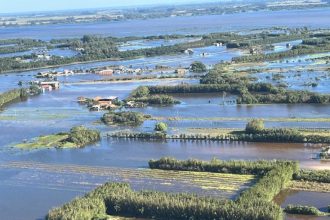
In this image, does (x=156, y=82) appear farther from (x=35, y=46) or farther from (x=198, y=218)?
(x=35, y=46)

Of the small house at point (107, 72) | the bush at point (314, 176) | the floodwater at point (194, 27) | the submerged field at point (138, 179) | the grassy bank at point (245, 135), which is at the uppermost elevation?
the floodwater at point (194, 27)

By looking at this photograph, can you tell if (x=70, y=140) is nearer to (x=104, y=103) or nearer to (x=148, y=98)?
(x=104, y=103)

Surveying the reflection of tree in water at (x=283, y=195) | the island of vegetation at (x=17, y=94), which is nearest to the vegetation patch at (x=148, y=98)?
the island of vegetation at (x=17, y=94)

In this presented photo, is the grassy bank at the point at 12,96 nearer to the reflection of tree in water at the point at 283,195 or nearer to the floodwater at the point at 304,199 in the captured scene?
the reflection of tree in water at the point at 283,195

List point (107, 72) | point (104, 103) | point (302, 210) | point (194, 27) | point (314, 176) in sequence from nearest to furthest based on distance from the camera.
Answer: point (302, 210) < point (314, 176) < point (104, 103) < point (107, 72) < point (194, 27)

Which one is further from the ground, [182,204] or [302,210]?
[182,204]

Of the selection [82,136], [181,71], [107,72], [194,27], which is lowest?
[82,136]

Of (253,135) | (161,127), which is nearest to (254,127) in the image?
(253,135)
